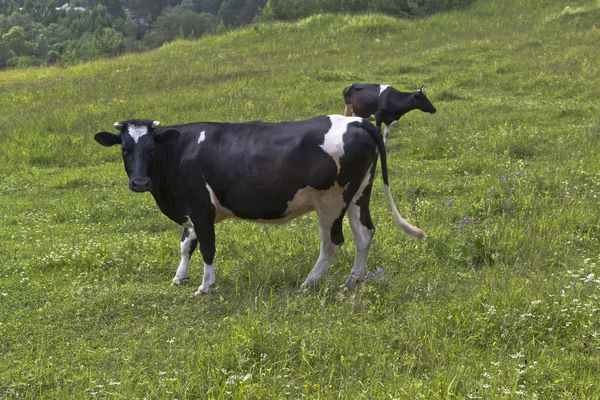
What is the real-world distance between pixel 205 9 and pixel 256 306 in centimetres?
14531

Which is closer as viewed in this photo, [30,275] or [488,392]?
[488,392]

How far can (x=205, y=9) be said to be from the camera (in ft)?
468

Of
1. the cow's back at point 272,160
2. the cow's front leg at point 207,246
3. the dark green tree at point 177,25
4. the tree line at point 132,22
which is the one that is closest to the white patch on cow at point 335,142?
the cow's back at point 272,160

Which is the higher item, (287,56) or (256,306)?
(256,306)

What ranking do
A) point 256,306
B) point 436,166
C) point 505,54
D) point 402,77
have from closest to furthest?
point 256,306
point 436,166
point 402,77
point 505,54

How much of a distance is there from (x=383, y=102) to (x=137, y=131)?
948 cm

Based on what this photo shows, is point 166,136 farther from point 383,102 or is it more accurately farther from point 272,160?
point 383,102

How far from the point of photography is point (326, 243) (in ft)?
22.6

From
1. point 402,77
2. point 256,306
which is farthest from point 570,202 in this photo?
point 402,77

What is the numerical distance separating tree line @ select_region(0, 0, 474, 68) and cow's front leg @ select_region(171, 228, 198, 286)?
2884 cm

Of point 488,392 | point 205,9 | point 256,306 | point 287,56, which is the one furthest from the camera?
point 205,9

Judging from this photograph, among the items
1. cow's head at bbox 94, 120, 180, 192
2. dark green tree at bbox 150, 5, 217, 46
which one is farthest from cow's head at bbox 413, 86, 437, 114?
dark green tree at bbox 150, 5, 217, 46

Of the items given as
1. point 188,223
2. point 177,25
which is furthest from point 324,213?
point 177,25

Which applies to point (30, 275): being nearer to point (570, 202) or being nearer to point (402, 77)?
point (570, 202)
